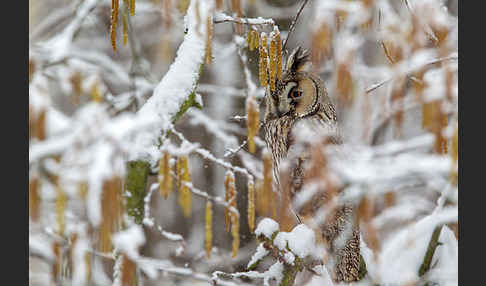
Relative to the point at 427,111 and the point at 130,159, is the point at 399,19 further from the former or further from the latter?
the point at 130,159

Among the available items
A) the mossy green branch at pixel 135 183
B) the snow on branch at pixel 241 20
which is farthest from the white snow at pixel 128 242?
the snow on branch at pixel 241 20

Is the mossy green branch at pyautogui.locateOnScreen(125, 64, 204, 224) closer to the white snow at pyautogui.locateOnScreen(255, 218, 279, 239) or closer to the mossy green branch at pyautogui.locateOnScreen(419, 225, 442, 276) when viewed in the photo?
the white snow at pyautogui.locateOnScreen(255, 218, 279, 239)

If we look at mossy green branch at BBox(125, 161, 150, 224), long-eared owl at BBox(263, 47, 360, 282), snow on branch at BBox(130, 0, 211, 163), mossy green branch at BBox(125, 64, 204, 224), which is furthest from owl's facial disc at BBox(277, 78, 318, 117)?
mossy green branch at BBox(125, 161, 150, 224)

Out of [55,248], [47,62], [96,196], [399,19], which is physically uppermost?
[399,19]

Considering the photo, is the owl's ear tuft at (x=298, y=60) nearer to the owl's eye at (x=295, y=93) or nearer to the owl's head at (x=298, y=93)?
the owl's head at (x=298, y=93)

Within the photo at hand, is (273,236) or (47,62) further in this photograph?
(273,236)

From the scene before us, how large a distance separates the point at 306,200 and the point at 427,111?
1.89 feet

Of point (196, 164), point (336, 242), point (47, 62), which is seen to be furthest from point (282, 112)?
point (196, 164)

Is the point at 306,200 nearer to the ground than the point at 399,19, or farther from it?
nearer to the ground

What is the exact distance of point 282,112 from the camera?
2.13m

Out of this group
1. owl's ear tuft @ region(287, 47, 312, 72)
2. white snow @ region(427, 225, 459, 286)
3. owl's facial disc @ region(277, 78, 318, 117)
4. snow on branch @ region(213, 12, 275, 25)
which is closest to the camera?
snow on branch @ region(213, 12, 275, 25)

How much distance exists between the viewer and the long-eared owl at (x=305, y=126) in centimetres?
194

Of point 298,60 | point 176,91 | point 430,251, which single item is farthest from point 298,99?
point 430,251

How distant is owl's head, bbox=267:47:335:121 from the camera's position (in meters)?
1.96
